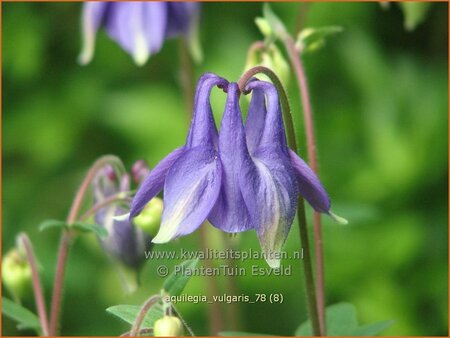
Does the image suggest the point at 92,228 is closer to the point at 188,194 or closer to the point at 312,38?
the point at 188,194

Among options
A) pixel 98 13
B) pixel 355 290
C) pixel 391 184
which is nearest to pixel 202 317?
pixel 355 290

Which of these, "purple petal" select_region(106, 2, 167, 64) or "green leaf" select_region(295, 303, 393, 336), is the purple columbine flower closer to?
"purple petal" select_region(106, 2, 167, 64)

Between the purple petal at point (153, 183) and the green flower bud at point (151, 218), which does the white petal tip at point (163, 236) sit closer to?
the purple petal at point (153, 183)

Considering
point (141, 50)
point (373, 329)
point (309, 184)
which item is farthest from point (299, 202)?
point (141, 50)

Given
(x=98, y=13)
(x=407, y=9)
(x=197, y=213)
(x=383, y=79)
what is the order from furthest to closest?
1. (x=383, y=79)
2. (x=98, y=13)
3. (x=407, y=9)
4. (x=197, y=213)

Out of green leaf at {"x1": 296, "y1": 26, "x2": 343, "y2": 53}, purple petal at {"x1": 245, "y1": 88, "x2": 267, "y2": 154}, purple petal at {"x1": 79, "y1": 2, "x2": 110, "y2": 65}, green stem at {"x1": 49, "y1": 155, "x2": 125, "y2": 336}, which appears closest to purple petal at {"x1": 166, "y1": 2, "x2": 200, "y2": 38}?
purple petal at {"x1": 79, "y1": 2, "x2": 110, "y2": 65}

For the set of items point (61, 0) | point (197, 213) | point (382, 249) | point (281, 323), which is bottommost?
point (281, 323)

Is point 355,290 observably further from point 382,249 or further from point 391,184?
point 391,184
